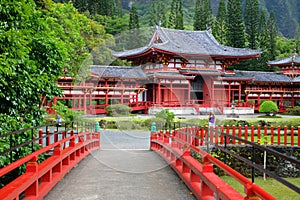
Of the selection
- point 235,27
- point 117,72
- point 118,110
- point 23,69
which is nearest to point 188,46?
point 117,72

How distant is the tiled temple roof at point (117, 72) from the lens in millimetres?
31391

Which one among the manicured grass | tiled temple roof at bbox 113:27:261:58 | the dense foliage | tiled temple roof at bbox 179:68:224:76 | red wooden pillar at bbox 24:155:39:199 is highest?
tiled temple roof at bbox 113:27:261:58

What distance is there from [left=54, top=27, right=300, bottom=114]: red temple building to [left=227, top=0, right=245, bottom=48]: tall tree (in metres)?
14.5

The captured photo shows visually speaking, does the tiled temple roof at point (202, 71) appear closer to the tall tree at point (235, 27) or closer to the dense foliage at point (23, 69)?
the tall tree at point (235, 27)

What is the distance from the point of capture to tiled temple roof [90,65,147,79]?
31.4 metres

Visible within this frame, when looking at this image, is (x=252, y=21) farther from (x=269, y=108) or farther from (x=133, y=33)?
(x=269, y=108)

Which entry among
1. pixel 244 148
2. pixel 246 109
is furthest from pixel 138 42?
pixel 244 148

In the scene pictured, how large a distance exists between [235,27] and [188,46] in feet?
68.6

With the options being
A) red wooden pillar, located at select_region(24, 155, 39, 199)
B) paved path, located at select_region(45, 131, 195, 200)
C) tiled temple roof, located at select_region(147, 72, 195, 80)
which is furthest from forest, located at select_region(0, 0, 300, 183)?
tiled temple roof, located at select_region(147, 72, 195, 80)

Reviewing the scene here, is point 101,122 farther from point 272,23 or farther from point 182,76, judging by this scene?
point 272,23

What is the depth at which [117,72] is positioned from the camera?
32.7 metres

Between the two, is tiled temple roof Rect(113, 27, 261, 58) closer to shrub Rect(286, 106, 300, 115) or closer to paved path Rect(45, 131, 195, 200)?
shrub Rect(286, 106, 300, 115)

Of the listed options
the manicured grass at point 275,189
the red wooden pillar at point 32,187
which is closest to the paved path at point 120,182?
the red wooden pillar at point 32,187

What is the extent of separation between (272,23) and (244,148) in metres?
47.7
